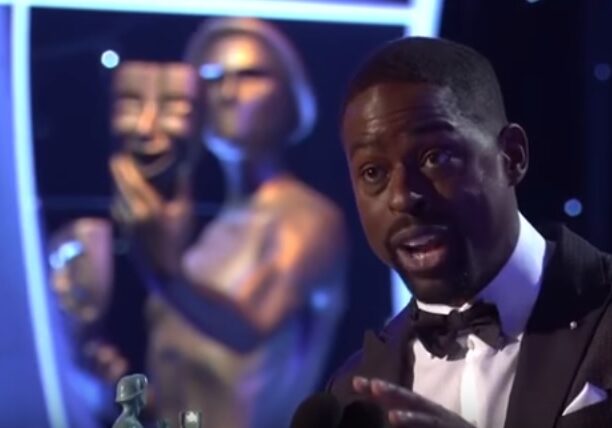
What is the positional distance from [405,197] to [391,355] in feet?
0.77

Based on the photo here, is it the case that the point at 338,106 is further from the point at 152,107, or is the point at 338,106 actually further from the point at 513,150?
the point at 513,150

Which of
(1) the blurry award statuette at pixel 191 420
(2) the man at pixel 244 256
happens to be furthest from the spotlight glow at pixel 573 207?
(1) the blurry award statuette at pixel 191 420

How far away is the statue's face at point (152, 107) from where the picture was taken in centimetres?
231

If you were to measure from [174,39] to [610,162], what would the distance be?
99 cm

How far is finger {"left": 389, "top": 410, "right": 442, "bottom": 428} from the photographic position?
32.0 inches

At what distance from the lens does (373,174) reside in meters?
0.94

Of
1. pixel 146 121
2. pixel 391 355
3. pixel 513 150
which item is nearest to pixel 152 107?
pixel 146 121

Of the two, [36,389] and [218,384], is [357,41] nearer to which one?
[218,384]

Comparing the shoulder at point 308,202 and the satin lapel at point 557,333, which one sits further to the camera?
the shoulder at point 308,202

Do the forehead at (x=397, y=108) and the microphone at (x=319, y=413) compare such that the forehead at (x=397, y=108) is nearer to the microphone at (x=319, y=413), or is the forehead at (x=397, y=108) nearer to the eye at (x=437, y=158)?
the eye at (x=437, y=158)

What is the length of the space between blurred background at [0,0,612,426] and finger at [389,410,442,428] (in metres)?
1.49

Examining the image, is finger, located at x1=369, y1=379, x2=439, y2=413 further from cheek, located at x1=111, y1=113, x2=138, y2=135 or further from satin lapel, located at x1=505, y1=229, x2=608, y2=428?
cheek, located at x1=111, y1=113, x2=138, y2=135

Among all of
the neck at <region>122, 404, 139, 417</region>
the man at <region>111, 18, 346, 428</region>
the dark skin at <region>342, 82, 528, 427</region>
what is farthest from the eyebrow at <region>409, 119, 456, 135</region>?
the man at <region>111, 18, 346, 428</region>

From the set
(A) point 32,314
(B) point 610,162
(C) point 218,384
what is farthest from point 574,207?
(A) point 32,314
